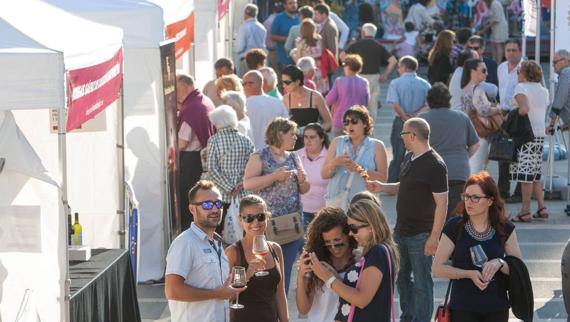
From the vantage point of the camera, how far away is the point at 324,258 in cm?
742

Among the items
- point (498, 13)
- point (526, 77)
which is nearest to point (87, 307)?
point (526, 77)

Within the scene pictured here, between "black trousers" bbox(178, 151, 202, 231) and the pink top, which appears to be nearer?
the pink top

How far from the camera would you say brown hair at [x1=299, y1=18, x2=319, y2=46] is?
19.0 metres

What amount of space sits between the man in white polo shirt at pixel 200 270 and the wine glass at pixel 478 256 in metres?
1.42

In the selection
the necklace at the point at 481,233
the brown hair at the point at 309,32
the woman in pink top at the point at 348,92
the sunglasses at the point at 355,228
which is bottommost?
the necklace at the point at 481,233

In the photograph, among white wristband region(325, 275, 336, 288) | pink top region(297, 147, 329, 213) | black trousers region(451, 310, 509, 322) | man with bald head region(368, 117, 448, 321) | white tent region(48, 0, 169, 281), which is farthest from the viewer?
white tent region(48, 0, 169, 281)

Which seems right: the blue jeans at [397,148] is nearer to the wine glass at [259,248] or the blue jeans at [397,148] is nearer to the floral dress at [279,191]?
the floral dress at [279,191]

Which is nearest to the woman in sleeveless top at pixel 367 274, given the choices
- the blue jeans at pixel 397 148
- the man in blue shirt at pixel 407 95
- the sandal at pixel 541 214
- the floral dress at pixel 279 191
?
the floral dress at pixel 279 191

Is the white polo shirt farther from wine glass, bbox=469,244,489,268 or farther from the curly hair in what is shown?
wine glass, bbox=469,244,489,268

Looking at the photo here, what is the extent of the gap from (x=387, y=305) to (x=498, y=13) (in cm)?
2081

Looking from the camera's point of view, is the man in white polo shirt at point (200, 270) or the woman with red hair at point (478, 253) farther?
the woman with red hair at point (478, 253)

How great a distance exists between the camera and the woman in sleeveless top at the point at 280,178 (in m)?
10.2

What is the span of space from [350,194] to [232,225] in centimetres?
157

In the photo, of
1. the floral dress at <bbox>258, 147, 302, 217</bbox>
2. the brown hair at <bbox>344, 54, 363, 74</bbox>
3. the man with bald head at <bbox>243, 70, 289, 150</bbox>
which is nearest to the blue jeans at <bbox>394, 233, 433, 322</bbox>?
the floral dress at <bbox>258, 147, 302, 217</bbox>
